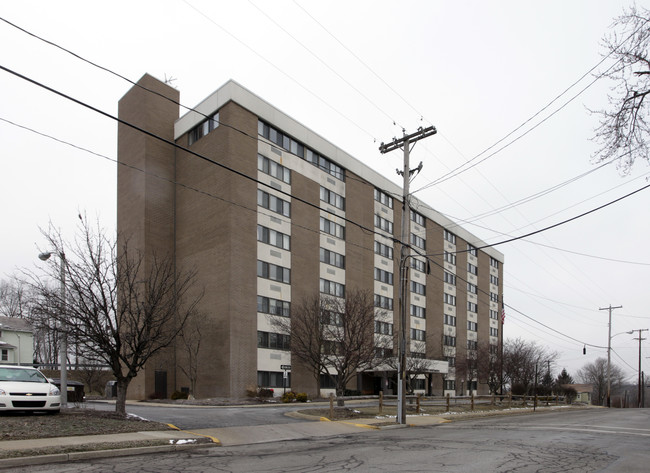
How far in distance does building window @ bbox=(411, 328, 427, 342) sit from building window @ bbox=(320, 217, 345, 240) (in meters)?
17.2

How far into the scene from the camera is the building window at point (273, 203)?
41.8 m

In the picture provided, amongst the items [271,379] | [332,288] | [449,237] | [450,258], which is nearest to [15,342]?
[271,379]

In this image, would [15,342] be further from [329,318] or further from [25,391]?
[25,391]

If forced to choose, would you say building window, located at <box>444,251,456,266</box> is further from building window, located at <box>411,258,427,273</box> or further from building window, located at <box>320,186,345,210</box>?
building window, located at <box>320,186,345,210</box>

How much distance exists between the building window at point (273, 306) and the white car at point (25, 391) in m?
26.0

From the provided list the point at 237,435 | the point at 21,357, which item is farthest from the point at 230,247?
the point at 21,357

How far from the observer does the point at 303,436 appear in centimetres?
1541

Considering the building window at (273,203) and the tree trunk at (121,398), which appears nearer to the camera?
the tree trunk at (121,398)

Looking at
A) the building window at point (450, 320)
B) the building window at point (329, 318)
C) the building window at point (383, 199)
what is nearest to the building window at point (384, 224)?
the building window at point (383, 199)

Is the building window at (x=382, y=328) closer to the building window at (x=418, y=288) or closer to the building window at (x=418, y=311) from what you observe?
the building window at (x=418, y=311)

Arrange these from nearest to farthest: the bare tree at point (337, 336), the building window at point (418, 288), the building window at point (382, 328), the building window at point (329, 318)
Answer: the bare tree at point (337, 336) → the building window at point (329, 318) → the building window at point (382, 328) → the building window at point (418, 288)

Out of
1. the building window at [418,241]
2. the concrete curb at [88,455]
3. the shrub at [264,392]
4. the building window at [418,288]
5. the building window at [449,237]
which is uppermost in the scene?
the building window at [449,237]

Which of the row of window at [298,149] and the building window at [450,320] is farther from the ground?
the row of window at [298,149]

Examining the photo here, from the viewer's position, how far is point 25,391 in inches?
541
